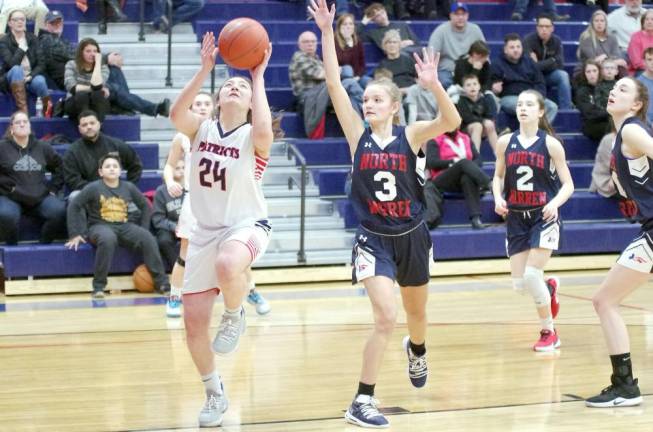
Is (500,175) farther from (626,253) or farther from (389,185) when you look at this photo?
(389,185)

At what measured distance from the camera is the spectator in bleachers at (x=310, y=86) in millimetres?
12258

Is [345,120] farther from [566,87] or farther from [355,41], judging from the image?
[566,87]

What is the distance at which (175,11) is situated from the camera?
13.7 meters

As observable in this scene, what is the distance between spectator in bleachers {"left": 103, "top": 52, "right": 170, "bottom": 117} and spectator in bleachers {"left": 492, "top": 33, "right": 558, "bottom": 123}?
13.1 ft

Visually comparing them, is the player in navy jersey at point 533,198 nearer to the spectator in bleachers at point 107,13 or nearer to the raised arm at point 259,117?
the raised arm at point 259,117

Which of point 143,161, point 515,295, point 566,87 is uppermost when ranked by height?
point 566,87

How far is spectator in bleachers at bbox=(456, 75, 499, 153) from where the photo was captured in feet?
40.9

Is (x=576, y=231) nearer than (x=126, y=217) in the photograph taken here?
No

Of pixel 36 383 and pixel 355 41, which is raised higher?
pixel 355 41

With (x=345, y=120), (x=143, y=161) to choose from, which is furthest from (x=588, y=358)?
(x=143, y=161)

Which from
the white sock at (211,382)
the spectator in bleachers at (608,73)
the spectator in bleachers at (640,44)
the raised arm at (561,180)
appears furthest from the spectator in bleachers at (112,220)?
the spectator in bleachers at (640,44)

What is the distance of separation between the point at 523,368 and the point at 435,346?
894 mm

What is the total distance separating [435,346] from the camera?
793 centimetres

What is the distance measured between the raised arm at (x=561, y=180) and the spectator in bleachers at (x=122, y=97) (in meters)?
5.33
